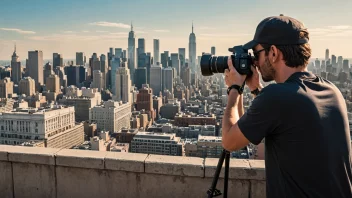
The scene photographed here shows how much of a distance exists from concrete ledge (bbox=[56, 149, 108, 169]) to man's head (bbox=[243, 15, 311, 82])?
1566 mm

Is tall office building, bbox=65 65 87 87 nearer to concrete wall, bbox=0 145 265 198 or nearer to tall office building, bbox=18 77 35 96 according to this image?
tall office building, bbox=18 77 35 96

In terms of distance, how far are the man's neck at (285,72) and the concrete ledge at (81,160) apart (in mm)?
1552

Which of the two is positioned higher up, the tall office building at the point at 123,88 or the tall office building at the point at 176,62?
the tall office building at the point at 176,62

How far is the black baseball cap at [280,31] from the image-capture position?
47.3 inches

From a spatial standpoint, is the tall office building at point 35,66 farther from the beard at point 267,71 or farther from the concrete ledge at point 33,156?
the beard at point 267,71

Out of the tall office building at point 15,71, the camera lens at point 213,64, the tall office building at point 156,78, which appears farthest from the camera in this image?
the tall office building at point 156,78

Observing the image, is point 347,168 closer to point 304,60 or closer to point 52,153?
point 304,60

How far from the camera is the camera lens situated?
5.22 feet

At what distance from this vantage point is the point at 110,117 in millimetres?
43500

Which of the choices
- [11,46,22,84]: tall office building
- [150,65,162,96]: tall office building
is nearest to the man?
[150,65,162,96]: tall office building

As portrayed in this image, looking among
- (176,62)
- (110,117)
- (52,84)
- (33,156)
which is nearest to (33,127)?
(110,117)

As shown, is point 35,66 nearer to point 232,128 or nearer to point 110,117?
point 110,117

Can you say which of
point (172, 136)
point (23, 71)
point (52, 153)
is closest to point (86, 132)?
point (172, 136)

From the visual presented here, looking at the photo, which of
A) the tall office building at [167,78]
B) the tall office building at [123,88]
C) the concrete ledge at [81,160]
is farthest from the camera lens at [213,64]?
the tall office building at [167,78]
